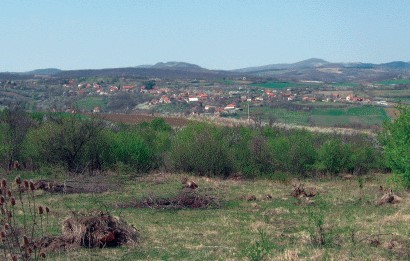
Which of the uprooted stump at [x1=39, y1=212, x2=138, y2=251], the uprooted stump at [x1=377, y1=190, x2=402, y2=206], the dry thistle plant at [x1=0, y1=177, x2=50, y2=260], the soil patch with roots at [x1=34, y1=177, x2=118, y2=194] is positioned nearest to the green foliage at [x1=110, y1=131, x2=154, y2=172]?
the soil patch with roots at [x1=34, y1=177, x2=118, y2=194]

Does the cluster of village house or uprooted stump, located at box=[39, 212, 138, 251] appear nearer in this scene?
uprooted stump, located at box=[39, 212, 138, 251]

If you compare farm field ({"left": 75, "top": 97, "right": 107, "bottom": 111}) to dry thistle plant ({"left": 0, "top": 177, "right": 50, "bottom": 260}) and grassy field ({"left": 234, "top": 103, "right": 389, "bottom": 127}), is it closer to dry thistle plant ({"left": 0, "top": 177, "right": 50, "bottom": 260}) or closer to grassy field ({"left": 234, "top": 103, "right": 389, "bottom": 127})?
grassy field ({"left": 234, "top": 103, "right": 389, "bottom": 127})

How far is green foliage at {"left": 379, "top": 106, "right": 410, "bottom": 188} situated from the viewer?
26.6 metres

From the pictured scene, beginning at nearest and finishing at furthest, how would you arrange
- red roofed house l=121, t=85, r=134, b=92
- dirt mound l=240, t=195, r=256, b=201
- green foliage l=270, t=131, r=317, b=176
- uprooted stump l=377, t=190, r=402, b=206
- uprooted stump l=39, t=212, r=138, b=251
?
uprooted stump l=39, t=212, r=138, b=251, uprooted stump l=377, t=190, r=402, b=206, dirt mound l=240, t=195, r=256, b=201, green foliage l=270, t=131, r=317, b=176, red roofed house l=121, t=85, r=134, b=92

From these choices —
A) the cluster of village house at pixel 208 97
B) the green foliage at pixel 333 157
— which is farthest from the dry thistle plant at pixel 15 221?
the cluster of village house at pixel 208 97

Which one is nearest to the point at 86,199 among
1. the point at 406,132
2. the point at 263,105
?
the point at 406,132

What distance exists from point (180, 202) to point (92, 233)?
9358 millimetres

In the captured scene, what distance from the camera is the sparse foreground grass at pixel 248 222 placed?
39.2 ft

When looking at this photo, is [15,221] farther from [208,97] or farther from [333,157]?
[208,97]

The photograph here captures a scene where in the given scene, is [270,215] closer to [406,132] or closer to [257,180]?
[406,132]

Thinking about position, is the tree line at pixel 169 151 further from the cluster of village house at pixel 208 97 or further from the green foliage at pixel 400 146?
the cluster of village house at pixel 208 97

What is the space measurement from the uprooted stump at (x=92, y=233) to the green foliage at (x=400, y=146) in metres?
17.3

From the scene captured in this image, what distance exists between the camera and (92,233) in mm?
13023

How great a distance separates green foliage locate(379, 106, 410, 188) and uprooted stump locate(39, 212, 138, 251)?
1727 cm
